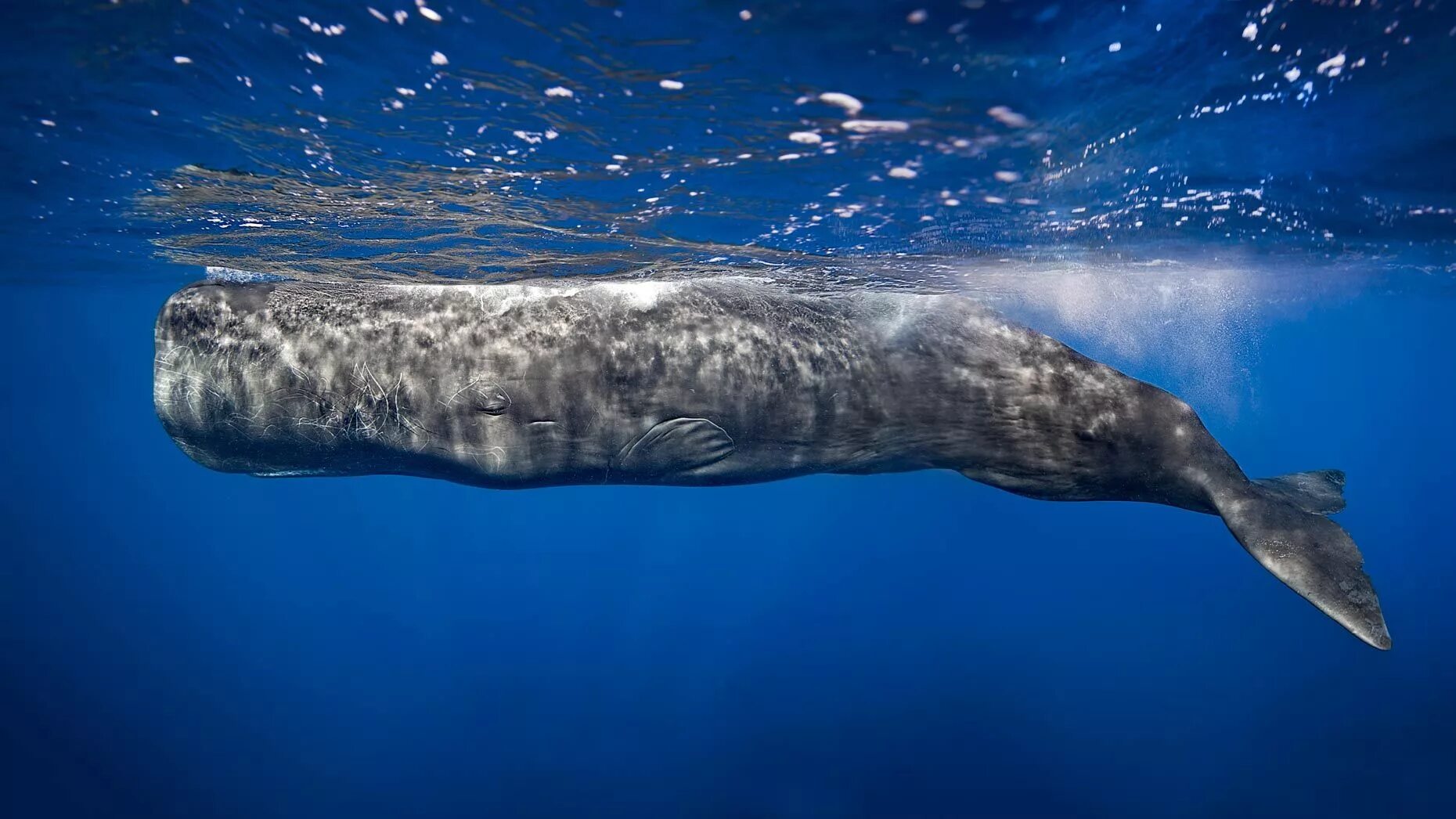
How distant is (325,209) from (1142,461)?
10.1 meters

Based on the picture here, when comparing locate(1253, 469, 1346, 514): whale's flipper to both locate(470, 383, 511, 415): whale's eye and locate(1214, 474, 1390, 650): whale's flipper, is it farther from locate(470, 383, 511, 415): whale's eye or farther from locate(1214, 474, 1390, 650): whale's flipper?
locate(470, 383, 511, 415): whale's eye

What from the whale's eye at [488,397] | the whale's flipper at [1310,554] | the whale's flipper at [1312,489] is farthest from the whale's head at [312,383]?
the whale's flipper at [1312,489]

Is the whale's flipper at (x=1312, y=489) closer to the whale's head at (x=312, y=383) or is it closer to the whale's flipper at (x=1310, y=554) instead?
the whale's flipper at (x=1310, y=554)

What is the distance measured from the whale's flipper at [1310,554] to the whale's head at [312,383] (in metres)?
5.80

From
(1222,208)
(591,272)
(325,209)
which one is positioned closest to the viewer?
(325,209)

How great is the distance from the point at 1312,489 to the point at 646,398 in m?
6.13

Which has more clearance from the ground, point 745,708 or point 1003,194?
point 1003,194

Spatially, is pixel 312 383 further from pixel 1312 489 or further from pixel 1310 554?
pixel 1312 489

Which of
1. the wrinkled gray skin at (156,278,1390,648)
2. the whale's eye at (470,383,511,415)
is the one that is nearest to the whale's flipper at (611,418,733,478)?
the wrinkled gray skin at (156,278,1390,648)

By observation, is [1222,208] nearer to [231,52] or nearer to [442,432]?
[442,432]

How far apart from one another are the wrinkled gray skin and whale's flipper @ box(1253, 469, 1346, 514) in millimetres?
47

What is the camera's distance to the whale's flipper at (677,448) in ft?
18.3

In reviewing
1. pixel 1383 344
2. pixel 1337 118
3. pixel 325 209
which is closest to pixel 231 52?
pixel 325 209

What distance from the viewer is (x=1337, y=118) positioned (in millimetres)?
8086
